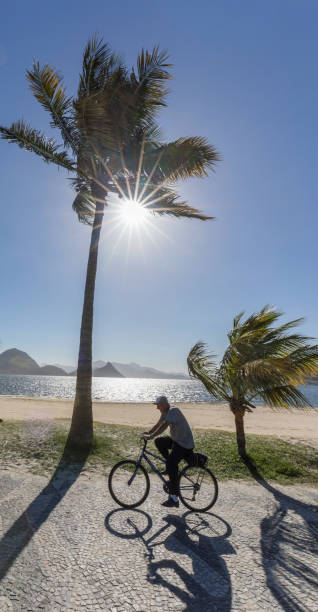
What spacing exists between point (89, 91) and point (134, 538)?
11549mm

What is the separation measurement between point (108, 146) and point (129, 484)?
9.47 m

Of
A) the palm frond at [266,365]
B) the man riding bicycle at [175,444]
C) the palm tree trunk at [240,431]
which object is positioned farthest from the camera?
the palm tree trunk at [240,431]

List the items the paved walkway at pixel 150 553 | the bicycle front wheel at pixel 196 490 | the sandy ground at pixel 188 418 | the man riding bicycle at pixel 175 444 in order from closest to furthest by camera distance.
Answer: the paved walkway at pixel 150 553 < the man riding bicycle at pixel 175 444 < the bicycle front wheel at pixel 196 490 < the sandy ground at pixel 188 418

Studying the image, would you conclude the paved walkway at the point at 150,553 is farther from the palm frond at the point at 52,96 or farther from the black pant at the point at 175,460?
the palm frond at the point at 52,96

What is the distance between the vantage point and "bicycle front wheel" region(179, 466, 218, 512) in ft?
18.3

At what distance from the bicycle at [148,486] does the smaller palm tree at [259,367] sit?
114 inches

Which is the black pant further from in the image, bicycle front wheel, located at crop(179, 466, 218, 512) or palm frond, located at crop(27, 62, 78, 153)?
palm frond, located at crop(27, 62, 78, 153)

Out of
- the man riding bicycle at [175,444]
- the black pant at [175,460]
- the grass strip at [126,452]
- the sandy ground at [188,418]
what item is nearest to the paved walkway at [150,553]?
the man riding bicycle at [175,444]

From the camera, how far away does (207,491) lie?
18.5 ft

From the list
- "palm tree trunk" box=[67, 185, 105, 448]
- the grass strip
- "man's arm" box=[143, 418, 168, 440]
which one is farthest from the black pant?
"palm tree trunk" box=[67, 185, 105, 448]

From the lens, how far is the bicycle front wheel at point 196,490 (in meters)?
5.58

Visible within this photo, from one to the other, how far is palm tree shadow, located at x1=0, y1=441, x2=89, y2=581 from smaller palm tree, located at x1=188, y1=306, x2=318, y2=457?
4.20 metres

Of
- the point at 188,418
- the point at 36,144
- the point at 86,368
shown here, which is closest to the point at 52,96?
the point at 36,144

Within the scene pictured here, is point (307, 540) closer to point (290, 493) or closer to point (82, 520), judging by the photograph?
point (290, 493)
